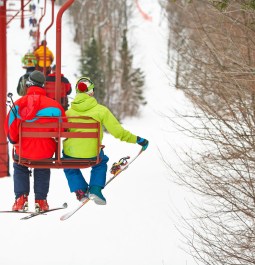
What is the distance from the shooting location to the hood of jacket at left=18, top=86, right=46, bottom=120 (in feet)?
20.1

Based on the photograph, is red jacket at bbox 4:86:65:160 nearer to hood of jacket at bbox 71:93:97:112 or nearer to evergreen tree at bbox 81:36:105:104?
hood of jacket at bbox 71:93:97:112

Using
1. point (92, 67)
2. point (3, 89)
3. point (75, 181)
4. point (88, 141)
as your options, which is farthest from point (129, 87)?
point (88, 141)

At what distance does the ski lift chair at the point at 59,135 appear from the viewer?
6.00 metres

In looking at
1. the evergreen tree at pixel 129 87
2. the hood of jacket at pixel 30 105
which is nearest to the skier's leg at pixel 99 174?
the hood of jacket at pixel 30 105

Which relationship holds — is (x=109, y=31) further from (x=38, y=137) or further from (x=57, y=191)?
(x=38, y=137)

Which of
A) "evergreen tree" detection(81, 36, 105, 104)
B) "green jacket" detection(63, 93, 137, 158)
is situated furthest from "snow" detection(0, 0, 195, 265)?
"evergreen tree" detection(81, 36, 105, 104)

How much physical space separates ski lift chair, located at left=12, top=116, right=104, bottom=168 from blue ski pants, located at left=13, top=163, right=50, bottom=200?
1.28 ft

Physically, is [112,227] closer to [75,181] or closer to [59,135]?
[75,181]

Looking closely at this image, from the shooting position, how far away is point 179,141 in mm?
20781

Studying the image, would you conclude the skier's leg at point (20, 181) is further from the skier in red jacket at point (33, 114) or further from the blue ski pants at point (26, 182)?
the skier in red jacket at point (33, 114)

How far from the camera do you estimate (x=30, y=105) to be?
6.14 meters

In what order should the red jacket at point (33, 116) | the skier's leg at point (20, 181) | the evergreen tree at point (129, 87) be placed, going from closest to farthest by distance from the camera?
the red jacket at point (33, 116), the skier's leg at point (20, 181), the evergreen tree at point (129, 87)

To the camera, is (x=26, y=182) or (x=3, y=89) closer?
(x=26, y=182)

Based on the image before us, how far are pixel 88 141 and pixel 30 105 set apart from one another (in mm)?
765
